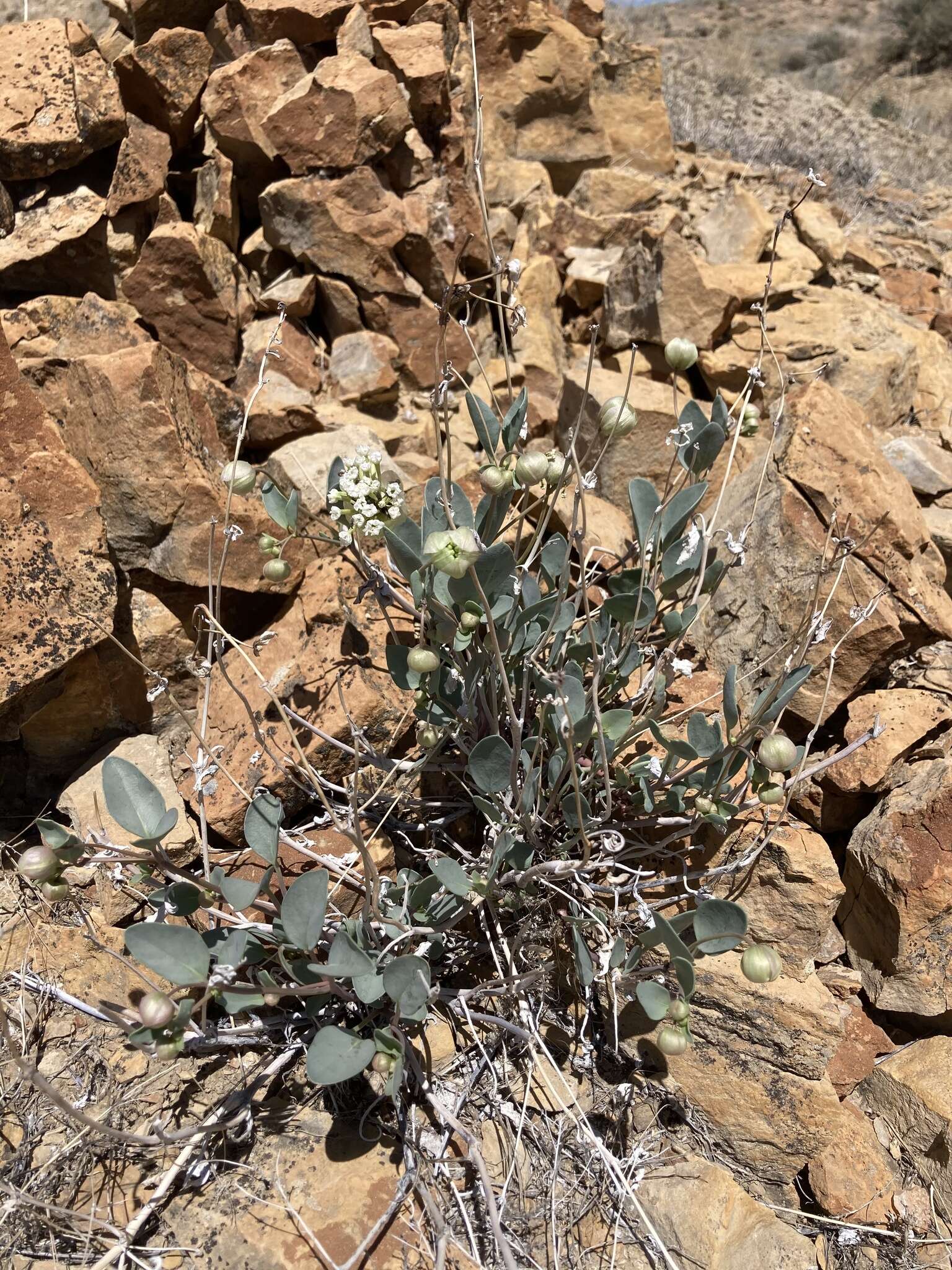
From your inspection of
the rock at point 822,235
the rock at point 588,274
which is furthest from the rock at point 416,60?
the rock at point 822,235

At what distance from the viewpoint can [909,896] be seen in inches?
89.3

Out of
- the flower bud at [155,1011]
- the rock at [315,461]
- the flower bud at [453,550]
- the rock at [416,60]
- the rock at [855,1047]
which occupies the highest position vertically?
the rock at [416,60]

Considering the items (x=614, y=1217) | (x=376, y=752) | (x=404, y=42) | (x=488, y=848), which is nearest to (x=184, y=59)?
(x=404, y=42)

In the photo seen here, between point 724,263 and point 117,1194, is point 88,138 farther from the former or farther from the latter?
point 117,1194

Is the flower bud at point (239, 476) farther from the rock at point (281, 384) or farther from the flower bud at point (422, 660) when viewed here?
the rock at point (281, 384)

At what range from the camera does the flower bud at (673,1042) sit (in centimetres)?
181

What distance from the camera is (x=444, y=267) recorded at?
12.6 ft

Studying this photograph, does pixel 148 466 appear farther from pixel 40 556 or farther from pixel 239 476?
pixel 239 476

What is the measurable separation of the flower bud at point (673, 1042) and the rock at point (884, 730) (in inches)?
39.2

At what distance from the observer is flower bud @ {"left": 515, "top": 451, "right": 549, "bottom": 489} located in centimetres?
191

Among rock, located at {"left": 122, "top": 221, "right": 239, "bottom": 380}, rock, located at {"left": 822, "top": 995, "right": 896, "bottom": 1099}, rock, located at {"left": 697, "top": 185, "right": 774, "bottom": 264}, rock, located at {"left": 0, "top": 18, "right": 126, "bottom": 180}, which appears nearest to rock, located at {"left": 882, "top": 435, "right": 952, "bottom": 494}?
rock, located at {"left": 697, "top": 185, "right": 774, "bottom": 264}

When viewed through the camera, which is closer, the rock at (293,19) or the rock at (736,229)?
the rock at (293,19)

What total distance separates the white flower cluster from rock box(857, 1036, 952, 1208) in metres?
1.84

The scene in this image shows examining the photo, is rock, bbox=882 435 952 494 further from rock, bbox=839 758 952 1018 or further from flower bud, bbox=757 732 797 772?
flower bud, bbox=757 732 797 772
